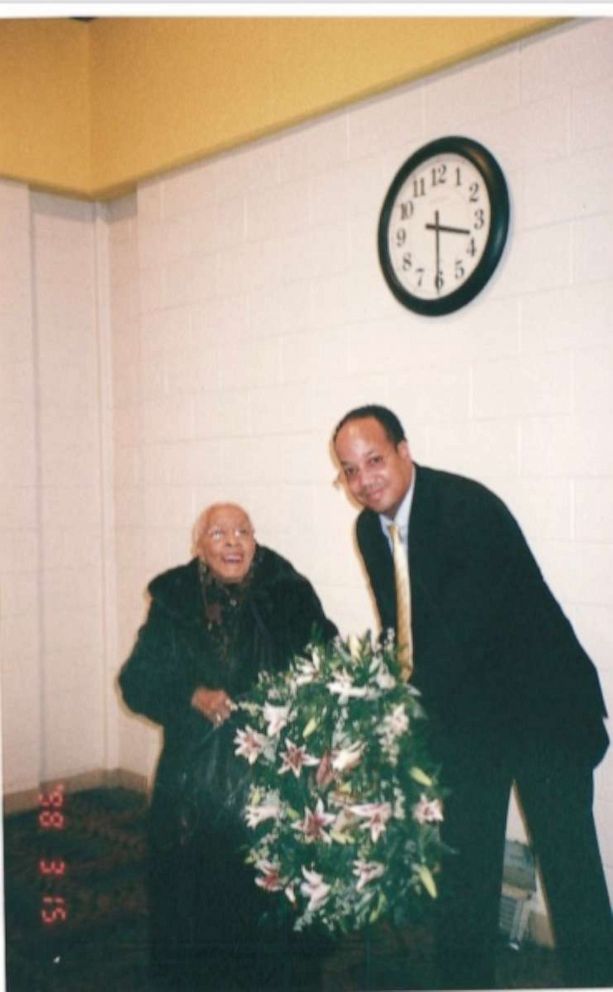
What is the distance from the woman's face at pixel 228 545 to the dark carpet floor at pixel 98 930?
0.91 metres

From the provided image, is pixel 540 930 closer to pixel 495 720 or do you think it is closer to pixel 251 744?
pixel 495 720

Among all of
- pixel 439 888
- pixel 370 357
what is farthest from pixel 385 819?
pixel 370 357

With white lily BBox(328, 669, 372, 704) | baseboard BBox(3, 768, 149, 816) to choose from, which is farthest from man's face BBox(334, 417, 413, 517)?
baseboard BBox(3, 768, 149, 816)

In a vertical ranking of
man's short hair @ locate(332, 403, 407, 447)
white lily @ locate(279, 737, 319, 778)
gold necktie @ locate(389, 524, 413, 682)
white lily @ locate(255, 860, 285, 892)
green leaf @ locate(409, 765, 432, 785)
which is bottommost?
white lily @ locate(255, 860, 285, 892)

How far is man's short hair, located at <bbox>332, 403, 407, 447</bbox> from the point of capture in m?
2.27

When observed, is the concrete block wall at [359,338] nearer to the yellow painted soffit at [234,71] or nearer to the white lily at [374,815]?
the yellow painted soffit at [234,71]

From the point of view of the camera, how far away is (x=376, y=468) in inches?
86.4

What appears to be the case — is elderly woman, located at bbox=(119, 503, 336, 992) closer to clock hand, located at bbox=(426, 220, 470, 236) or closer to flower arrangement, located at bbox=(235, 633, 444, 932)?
flower arrangement, located at bbox=(235, 633, 444, 932)

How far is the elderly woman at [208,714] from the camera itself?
2127 mm

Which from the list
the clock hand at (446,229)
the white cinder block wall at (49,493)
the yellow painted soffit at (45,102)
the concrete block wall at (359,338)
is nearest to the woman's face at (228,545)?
the concrete block wall at (359,338)

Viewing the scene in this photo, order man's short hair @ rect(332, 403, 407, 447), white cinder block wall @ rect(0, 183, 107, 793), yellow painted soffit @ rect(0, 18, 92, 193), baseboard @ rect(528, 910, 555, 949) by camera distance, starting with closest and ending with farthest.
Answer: baseboard @ rect(528, 910, 555, 949)
man's short hair @ rect(332, 403, 407, 447)
yellow painted soffit @ rect(0, 18, 92, 193)
white cinder block wall @ rect(0, 183, 107, 793)

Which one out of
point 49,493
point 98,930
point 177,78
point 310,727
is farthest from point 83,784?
point 177,78

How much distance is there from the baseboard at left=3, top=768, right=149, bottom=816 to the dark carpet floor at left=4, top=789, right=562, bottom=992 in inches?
2.6
